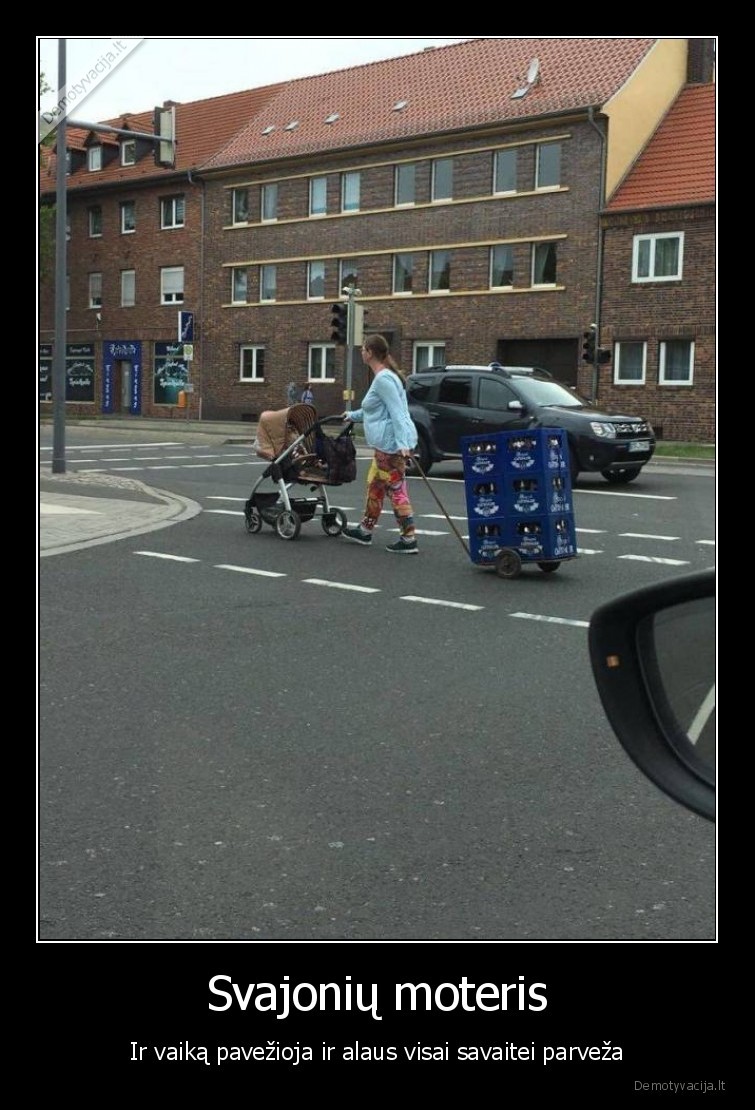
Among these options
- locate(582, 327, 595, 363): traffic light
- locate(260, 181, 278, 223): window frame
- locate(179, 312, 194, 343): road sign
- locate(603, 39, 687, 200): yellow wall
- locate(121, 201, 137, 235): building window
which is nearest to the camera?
locate(582, 327, 595, 363): traffic light

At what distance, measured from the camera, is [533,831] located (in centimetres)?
418

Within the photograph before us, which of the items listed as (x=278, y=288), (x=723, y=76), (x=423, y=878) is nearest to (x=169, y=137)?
(x=423, y=878)

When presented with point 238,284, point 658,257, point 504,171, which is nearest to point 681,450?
point 658,257

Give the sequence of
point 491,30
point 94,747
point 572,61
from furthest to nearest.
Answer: point 572,61, point 94,747, point 491,30

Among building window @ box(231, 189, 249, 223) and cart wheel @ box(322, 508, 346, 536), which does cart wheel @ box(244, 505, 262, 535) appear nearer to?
cart wheel @ box(322, 508, 346, 536)

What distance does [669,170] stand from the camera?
116 feet

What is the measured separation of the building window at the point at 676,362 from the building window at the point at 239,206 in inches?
666

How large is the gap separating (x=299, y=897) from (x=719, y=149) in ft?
8.08

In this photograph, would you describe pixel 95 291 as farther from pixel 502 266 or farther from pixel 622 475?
pixel 622 475

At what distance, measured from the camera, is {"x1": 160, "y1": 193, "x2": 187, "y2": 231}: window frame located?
1879 inches

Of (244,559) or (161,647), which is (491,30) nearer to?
(161,647)

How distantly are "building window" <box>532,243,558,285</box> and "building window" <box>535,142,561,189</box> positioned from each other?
64.4 inches

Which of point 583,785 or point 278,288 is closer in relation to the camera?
point 583,785

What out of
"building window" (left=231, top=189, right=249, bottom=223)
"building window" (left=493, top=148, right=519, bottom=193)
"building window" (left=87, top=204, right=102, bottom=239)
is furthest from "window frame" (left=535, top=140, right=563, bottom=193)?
"building window" (left=87, top=204, right=102, bottom=239)
